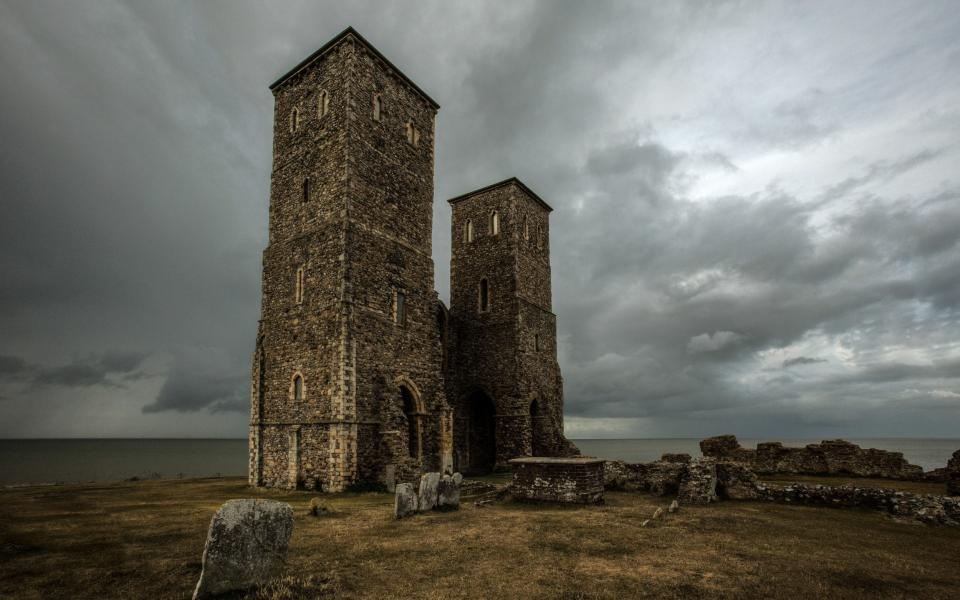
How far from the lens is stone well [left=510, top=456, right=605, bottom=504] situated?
1370 centimetres

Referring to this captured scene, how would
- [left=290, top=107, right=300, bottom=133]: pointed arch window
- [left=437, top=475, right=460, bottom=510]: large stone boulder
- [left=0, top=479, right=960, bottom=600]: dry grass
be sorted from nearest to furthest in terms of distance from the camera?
[left=0, top=479, right=960, bottom=600]: dry grass
[left=437, top=475, right=460, bottom=510]: large stone boulder
[left=290, top=107, right=300, bottom=133]: pointed arch window

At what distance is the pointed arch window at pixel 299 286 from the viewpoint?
19.9 metres

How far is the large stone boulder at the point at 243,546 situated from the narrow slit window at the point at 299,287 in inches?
542

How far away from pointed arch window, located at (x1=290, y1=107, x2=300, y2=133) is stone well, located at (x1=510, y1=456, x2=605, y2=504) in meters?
16.8

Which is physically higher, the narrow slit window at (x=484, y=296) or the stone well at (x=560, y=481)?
the narrow slit window at (x=484, y=296)

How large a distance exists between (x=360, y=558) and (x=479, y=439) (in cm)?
2162

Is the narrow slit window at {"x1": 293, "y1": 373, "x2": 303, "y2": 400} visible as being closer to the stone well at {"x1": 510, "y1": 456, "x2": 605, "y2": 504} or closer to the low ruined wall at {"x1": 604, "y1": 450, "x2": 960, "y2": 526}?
the stone well at {"x1": 510, "y1": 456, "x2": 605, "y2": 504}

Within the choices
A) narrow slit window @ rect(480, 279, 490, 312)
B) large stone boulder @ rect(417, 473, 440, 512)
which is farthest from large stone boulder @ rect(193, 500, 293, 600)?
narrow slit window @ rect(480, 279, 490, 312)

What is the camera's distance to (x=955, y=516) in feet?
36.1

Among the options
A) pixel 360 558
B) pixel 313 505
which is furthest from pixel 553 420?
pixel 360 558

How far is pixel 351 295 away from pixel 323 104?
8.56 m

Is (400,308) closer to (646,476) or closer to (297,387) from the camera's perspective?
(297,387)

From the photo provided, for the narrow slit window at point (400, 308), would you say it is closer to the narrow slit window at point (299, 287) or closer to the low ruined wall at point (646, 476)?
the narrow slit window at point (299, 287)

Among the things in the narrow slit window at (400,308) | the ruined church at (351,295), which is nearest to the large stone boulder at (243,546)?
the ruined church at (351,295)
